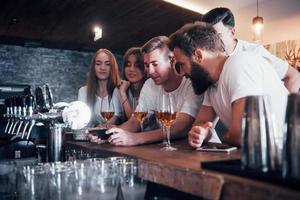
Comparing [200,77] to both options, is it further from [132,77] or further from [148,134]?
[132,77]

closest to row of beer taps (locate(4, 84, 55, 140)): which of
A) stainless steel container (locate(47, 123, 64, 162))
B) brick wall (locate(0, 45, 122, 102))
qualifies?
stainless steel container (locate(47, 123, 64, 162))

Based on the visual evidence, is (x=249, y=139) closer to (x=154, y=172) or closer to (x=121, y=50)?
(x=154, y=172)

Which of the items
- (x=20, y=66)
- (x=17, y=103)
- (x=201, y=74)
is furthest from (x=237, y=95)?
(x=20, y=66)

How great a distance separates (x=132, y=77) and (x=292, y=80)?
3.95 feet

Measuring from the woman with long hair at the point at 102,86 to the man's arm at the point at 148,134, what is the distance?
98 cm

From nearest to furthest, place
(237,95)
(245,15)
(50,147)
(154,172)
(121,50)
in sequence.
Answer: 1. (154,172)
2. (237,95)
3. (50,147)
4. (245,15)
5. (121,50)

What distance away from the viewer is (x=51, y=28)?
6934 millimetres

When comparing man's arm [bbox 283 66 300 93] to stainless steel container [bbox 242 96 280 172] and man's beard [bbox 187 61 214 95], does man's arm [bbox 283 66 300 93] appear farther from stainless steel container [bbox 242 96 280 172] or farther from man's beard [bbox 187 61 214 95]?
stainless steel container [bbox 242 96 280 172]

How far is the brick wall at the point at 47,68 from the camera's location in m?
7.86

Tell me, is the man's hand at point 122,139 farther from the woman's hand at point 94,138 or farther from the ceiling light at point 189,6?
the ceiling light at point 189,6

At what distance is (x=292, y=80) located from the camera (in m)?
2.27

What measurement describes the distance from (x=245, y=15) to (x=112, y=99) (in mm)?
3702

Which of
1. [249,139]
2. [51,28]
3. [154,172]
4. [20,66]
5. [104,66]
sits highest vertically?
[51,28]

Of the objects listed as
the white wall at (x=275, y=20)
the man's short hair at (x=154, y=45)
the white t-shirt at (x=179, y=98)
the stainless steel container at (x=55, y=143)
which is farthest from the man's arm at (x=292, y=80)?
the white wall at (x=275, y=20)
